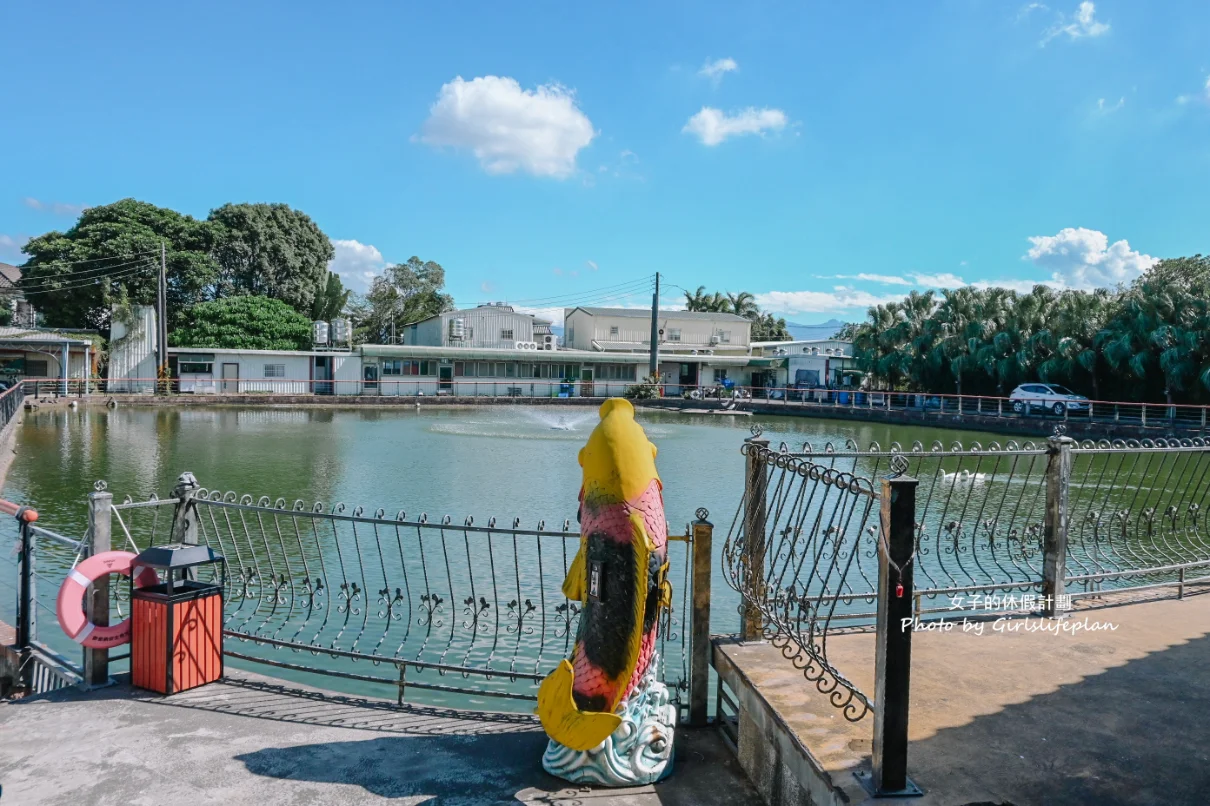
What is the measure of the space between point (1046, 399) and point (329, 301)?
3818 cm

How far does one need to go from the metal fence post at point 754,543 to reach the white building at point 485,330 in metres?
43.4

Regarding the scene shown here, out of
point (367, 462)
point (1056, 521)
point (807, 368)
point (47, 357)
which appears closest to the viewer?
point (1056, 521)

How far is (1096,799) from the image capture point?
3072mm

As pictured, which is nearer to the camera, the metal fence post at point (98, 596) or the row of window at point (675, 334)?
the metal fence post at point (98, 596)

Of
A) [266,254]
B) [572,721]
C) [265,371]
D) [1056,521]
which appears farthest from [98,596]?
[266,254]

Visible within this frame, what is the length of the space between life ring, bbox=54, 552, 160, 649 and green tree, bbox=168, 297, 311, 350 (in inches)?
1566

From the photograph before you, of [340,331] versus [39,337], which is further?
[340,331]

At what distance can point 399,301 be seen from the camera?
194 feet

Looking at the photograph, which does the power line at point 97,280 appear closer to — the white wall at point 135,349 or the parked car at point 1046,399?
the white wall at point 135,349

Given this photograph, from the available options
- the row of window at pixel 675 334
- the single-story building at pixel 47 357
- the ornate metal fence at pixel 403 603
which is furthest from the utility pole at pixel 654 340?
the ornate metal fence at pixel 403 603

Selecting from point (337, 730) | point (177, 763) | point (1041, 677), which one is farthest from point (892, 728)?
point (177, 763)

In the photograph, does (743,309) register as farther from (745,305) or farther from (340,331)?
(340,331)

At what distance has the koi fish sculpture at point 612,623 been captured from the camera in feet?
12.1

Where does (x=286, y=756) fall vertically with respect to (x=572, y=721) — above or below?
below
